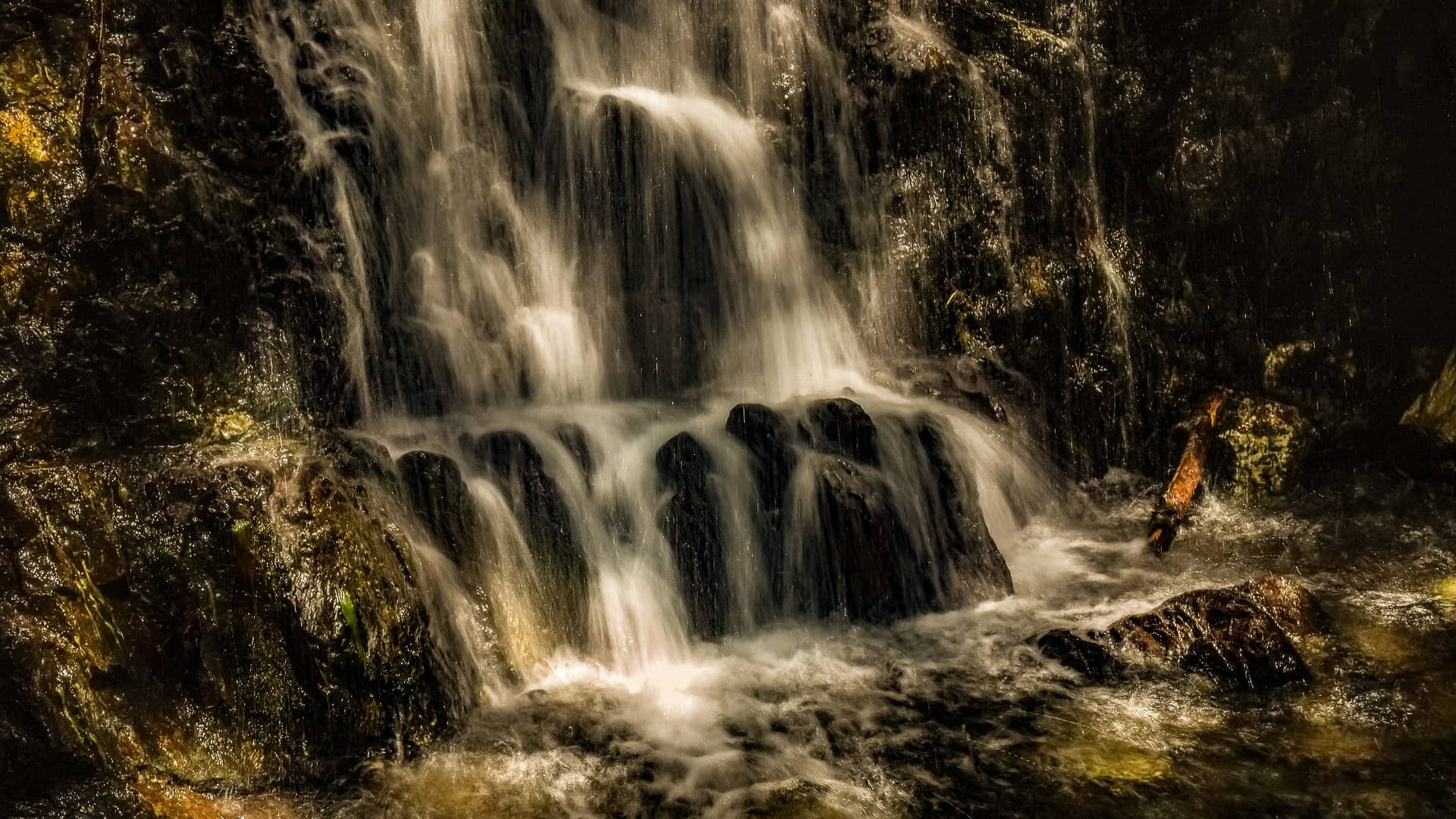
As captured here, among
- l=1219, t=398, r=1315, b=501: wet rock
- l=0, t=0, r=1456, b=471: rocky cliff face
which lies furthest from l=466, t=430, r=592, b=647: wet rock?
l=1219, t=398, r=1315, b=501: wet rock

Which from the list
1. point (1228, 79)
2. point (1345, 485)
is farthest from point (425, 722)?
point (1228, 79)

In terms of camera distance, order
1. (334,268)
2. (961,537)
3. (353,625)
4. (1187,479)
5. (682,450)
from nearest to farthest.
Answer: (353,625), (682,450), (961,537), (334,268), (1187,479)

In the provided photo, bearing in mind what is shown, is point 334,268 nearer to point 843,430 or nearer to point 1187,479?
point 843,430

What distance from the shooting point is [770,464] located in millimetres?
6812

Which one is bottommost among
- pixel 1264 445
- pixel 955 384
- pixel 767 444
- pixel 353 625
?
pixel 353 625

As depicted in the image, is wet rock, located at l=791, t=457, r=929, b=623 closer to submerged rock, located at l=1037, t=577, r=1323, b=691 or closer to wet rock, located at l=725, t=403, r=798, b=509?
wet rock, located at l=725, t=403, r=798, b=509

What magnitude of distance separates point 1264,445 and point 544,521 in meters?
6.04

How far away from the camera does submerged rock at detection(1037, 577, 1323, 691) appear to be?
18.6ft

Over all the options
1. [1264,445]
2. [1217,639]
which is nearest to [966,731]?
[1217,639]

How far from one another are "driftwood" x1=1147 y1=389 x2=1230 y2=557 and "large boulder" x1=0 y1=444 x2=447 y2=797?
17.6ft

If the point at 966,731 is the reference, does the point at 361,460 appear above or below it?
above

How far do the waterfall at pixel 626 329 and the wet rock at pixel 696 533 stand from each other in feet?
0.05

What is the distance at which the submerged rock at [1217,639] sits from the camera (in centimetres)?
566

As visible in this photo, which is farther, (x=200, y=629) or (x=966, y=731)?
(x=966, y=731)
